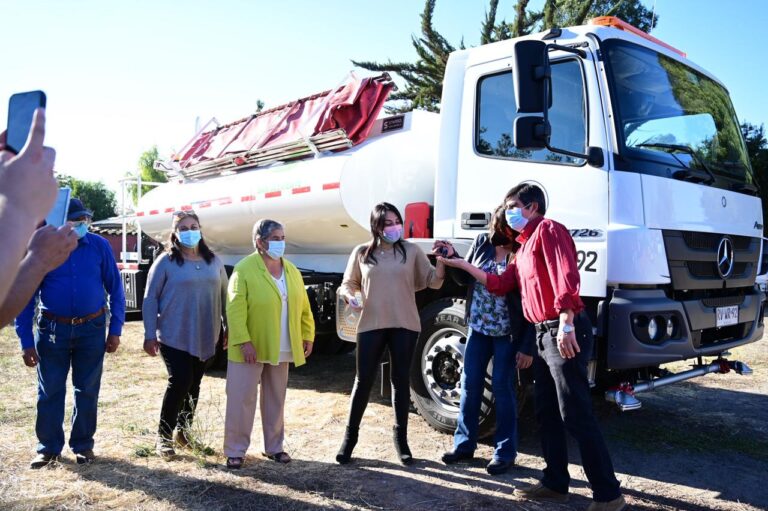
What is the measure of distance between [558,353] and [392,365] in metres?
1.34

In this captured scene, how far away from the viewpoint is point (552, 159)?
4.65m

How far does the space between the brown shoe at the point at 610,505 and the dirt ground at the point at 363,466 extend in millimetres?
260

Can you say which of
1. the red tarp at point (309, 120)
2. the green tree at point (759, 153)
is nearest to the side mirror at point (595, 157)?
the red tarp at point (309, 120)

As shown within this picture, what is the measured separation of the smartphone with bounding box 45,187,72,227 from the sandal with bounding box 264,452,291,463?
3066 mm

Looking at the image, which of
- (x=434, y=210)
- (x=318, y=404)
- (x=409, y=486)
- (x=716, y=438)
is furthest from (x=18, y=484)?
(x=716, y=438)

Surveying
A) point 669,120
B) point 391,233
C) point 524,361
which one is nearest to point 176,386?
point 391,233

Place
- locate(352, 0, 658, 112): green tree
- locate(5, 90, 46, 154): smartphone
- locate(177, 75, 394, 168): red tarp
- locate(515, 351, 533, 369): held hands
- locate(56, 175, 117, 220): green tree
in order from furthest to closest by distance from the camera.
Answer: locate(56, 175, 117, 220): green tree, locate(352, 0, 658, 112): green tree, locate(177, 75, 394, 168): red tarp, locate(515, 351, 533, 369): held hands, locate(5, 90, 46, 154): smartphone

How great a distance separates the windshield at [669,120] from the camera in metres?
4.46

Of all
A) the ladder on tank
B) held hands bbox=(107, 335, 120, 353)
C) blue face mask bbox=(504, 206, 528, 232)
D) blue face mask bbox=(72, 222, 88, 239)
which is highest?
the ladder on tank

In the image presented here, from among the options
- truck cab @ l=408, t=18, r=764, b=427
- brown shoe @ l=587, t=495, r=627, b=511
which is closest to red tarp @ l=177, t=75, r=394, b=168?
truck cab @ l=408, t=18, r=764, b=427

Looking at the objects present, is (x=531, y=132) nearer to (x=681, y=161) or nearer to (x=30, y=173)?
(x=681, y=161)

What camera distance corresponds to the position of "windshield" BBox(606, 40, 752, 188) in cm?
446

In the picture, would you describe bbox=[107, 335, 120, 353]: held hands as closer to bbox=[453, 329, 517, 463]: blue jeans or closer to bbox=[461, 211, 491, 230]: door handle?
bbox=[453, 329, 517, 463]: blue jeans

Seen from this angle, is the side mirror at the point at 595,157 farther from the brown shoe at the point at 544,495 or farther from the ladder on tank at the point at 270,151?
the ladder on tank at the point at 270,151
